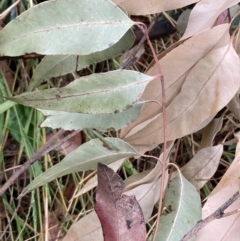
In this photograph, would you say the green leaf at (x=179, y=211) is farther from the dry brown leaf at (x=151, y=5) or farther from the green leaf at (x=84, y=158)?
the dry brown leaf at (x=151, y=5)

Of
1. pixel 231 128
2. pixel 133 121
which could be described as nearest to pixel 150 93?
pixel 133 121

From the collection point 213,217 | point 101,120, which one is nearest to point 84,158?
point 101,120

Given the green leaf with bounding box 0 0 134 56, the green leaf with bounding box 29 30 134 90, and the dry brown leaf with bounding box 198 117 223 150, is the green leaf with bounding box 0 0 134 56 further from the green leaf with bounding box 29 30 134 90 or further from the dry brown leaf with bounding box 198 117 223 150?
the dry brown leaf with bounding box 198 117 223 150

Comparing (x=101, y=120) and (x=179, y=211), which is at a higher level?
(x=101, y=120)

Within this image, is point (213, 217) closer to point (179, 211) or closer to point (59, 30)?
point (179, 211)

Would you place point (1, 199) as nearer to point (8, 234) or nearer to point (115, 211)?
point (8, 234)

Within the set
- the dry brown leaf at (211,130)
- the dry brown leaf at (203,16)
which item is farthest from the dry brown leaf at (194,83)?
the dry brown leaf at (211,130)
